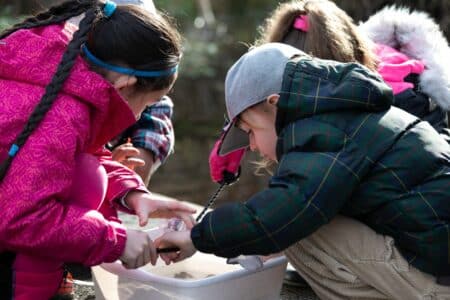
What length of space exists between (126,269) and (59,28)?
21.9 inches

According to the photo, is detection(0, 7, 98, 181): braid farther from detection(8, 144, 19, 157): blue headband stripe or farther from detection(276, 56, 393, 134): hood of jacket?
detection(276, 56, 393, 134): hood of jacket

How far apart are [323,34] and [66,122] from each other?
934 mm

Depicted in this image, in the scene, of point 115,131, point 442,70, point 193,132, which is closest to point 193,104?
point 193,132

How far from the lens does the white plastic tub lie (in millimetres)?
1699

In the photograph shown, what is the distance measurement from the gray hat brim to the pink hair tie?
0.46 m

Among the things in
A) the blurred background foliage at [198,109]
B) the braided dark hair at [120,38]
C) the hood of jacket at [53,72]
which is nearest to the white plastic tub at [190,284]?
the hood of jacket at [53,72]

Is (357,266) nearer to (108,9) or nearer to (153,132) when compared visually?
(108,9)

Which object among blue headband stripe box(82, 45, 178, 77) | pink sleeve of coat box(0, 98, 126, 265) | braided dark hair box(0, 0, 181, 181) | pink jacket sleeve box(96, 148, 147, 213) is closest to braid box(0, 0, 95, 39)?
braided dark hair box(0, 0, 181, 181)

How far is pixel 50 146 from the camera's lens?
5.22 feet

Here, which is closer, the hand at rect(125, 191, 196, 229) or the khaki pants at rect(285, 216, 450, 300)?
the khaki pants at rect(285, 216, 450, 300)

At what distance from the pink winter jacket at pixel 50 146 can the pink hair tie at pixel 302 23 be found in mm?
795

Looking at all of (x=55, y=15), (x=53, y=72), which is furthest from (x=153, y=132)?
(x=53, y=72)

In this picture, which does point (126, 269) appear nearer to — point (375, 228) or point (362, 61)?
point (375, 228)

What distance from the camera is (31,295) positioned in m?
1.68
